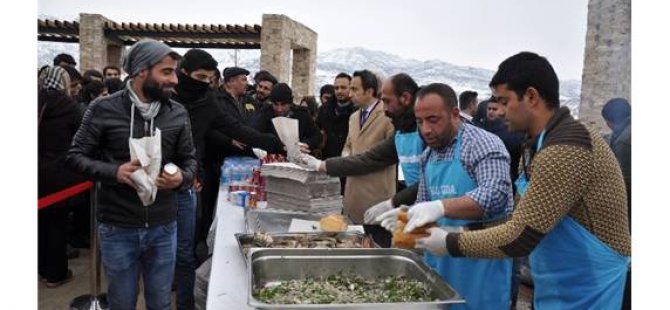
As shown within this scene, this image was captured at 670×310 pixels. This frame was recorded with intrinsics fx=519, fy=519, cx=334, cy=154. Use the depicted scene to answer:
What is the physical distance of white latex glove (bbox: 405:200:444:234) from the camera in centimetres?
156

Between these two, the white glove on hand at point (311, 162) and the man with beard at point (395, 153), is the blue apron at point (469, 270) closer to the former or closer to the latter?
the man with beard at point (395, 153)

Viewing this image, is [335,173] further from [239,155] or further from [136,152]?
[239,155]

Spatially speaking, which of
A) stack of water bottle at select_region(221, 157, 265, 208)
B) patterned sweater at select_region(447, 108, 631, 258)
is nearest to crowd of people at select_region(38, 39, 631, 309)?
patterned sweater at select_region(447, 108, 631, 258)

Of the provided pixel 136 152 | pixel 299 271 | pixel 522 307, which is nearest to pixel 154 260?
pixel 136 152

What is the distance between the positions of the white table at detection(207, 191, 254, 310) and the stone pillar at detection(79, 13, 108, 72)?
29.0ft

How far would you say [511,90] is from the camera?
142 cm

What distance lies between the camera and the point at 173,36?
11.0 meters

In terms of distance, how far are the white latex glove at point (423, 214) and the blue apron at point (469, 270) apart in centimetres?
25

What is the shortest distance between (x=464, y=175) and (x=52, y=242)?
3240mm

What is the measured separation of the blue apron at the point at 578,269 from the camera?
1365mm

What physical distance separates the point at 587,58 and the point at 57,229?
391cm

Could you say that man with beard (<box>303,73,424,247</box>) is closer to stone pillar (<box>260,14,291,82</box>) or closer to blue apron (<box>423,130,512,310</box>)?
blue apron (<box>423,130,512,310</box>)

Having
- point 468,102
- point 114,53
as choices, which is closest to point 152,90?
point 468,102

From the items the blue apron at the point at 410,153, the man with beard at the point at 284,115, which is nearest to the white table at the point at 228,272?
the blue apron at the point at 410,153
